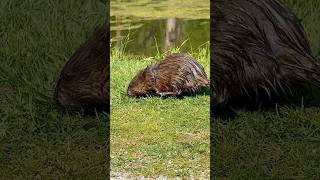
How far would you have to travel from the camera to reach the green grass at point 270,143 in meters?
3.53

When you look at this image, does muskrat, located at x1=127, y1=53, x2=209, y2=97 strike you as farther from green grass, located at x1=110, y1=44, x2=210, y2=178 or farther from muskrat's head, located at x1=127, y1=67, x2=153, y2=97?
green grass, located at x1=110, y1=44, x2=210, y2=178

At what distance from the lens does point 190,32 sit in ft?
13.5

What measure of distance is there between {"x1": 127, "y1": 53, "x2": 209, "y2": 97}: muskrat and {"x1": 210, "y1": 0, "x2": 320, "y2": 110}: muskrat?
7.9 inches

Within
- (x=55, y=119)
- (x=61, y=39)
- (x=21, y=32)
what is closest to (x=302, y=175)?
(x=55, y=119)

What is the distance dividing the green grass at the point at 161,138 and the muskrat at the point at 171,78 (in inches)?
7.6

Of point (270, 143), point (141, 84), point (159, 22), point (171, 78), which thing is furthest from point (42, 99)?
point (270, 143)

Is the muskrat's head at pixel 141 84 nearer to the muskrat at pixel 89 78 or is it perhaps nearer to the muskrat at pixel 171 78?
the muskrat at pixel 171 78

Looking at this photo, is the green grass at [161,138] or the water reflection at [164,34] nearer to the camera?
the green grass at [161,138]

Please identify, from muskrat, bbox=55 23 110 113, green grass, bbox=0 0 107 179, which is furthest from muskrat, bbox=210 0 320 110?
green grass, bbox=0 0 107 179

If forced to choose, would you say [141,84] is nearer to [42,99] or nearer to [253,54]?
[42,99]

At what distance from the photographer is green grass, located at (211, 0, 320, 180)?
3525 mm

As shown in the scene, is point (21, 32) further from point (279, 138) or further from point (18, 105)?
point (279, 138)

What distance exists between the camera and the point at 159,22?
3986 millimetres

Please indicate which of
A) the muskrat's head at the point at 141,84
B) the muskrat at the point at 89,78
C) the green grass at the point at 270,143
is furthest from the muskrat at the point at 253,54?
the muskrat at the point at 89,78
